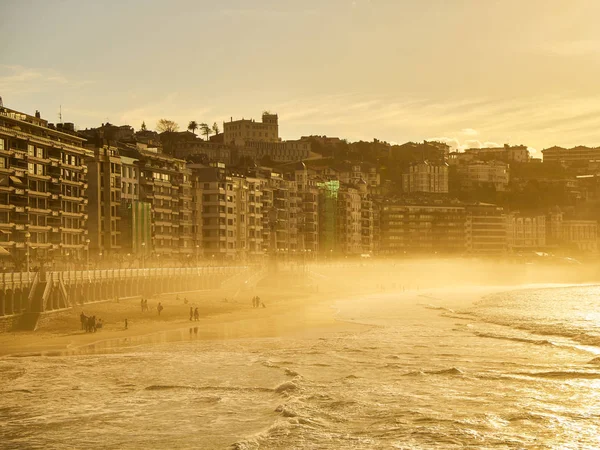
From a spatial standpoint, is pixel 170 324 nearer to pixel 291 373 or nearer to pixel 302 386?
pixel 291 373

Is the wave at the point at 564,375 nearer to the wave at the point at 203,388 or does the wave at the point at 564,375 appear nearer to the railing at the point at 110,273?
the wave at the point at 203,388

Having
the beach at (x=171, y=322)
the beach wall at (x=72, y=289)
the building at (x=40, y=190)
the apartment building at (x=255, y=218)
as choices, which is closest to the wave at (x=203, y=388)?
the beach at (x=171, y=322)

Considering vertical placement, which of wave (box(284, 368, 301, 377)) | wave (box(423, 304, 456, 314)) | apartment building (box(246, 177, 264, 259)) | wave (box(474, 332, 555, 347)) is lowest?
wave (box(423, 304, 456, 314))

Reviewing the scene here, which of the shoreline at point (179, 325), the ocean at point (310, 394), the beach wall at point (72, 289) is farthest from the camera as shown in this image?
the beach wall at point (72, 289)

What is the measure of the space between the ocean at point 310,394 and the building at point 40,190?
38.5 meters

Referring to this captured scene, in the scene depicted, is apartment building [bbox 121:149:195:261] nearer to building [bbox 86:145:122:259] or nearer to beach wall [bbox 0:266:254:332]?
building [bbox 86:145:122:259]

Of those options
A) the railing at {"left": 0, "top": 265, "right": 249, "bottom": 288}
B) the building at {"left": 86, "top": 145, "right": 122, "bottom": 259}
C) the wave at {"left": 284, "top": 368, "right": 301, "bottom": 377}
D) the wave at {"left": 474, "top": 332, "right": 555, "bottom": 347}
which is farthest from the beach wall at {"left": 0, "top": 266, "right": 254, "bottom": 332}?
the wave at {"left": 474, "top": 332, "right": 555, "bottom": 347}

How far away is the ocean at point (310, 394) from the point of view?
107ft

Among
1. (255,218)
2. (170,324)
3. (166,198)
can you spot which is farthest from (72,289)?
(255,218)

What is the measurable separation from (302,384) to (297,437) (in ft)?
34.6

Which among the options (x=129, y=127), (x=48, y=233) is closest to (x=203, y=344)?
(x=48, y=233)

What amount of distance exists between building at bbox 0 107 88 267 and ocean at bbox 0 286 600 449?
38.5 m

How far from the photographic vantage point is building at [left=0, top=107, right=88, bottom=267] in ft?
321

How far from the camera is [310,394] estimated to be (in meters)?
40.7
